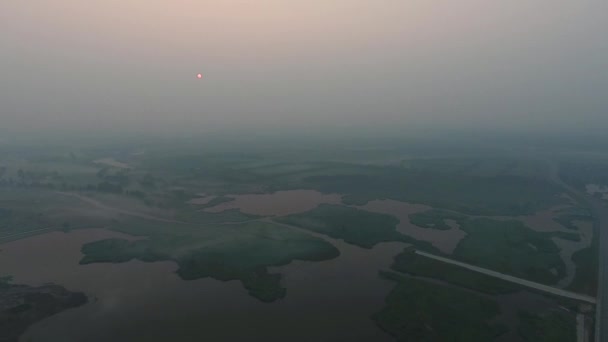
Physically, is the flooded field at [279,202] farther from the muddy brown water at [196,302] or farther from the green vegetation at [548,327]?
the green vegetation at [548,327]

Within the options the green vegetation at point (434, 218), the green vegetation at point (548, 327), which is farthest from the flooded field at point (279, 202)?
the green vegetation at point (548, 327)

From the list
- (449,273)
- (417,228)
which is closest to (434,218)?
(417,228)

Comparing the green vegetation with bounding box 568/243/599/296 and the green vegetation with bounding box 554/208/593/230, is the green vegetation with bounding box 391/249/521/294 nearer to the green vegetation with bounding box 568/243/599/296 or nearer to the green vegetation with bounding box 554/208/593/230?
the green vegetation with bounding box 568/243/599/296

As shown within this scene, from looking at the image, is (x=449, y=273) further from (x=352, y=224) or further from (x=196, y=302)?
(x=196, y=302)

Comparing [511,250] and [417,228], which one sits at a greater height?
[417,228]

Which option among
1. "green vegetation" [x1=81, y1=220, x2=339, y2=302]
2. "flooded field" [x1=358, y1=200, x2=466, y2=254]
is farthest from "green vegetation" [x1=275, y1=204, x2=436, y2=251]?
"green vegetation" [x1=81, y1=220, x2=339, y2=302]

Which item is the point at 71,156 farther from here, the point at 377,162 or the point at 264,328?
the point at 264,328
